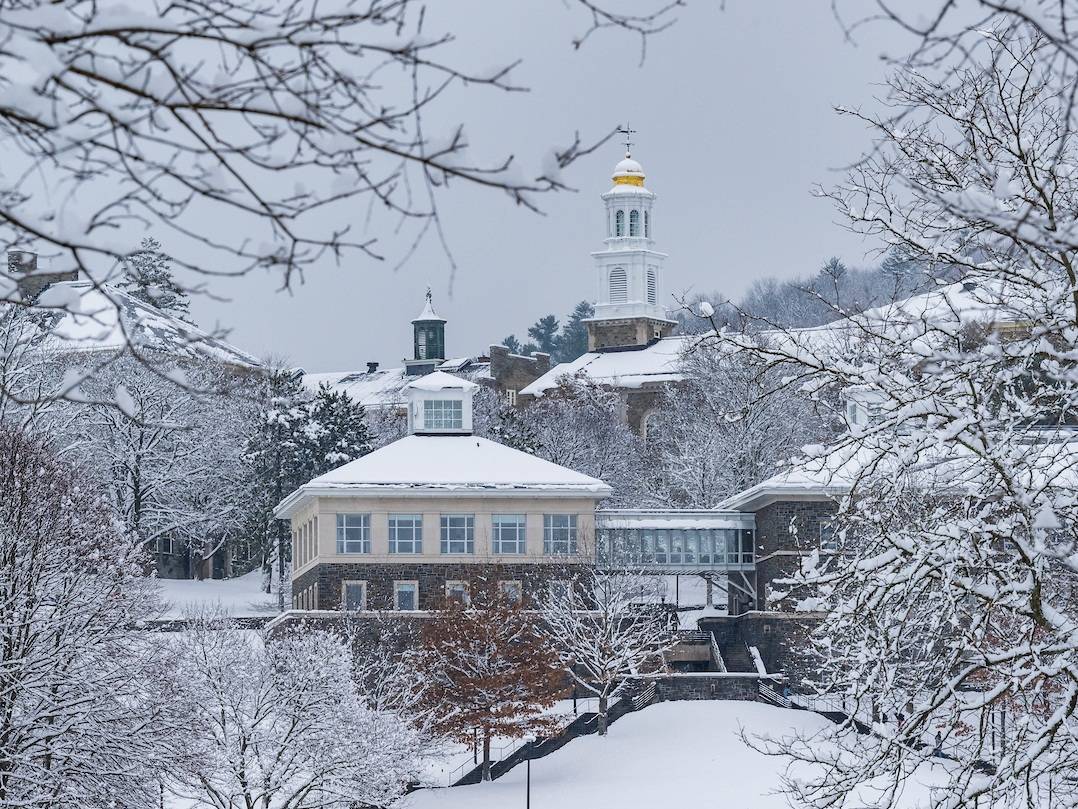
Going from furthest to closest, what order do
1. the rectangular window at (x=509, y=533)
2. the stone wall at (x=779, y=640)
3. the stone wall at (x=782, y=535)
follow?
the rectangular window at (x=509, y=533) → the stone wall at (x=782, y=535) → the stone wall at (x=779, y=640)

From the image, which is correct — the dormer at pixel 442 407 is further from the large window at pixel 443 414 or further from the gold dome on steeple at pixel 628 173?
the gold dome on steeple at pixel 628 173

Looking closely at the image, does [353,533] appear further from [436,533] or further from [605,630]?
[605,630]

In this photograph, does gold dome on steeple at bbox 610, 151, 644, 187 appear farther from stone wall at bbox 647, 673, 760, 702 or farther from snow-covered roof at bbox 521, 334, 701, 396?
stone wall at bbox 647, 673, 760, 702

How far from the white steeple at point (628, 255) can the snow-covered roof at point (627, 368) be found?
6249 mm

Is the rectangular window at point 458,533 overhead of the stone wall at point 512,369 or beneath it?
beneath

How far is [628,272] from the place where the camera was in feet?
362

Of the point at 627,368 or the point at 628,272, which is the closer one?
the point at 627,368

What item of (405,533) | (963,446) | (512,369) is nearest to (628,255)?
(512,369)

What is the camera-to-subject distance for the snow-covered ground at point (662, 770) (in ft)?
149

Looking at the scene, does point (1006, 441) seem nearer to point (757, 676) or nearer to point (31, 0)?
point (31, 0)

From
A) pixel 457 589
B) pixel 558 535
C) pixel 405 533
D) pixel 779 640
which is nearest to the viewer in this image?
pixel 779 640

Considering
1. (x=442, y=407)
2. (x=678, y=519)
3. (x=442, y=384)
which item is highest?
(x=442, y=384)

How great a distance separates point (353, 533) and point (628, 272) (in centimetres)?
5307

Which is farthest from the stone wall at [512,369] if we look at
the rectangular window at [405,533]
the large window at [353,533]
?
the large window at [353,533]
